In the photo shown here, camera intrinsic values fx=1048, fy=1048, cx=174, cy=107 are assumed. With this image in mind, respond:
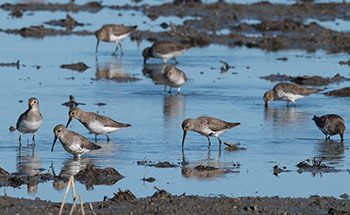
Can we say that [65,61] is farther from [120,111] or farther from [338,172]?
[338,172]

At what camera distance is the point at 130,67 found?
1117 inches

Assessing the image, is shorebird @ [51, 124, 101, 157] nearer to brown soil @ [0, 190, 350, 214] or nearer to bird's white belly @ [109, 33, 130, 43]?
brown soil @ [0, 190, 350, 214]

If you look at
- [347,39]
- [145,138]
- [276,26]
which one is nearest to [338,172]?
[145,138]

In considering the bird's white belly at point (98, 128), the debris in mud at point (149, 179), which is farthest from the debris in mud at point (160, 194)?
the bird's white belly at point (98, 128)

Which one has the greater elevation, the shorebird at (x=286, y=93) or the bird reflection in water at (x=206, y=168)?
the shorebird at (x=286, y=93)

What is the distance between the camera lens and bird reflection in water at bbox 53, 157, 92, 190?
14.2 m

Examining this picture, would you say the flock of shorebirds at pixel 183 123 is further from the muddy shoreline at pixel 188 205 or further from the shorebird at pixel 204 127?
the muddy shoreline at pixel 188 205

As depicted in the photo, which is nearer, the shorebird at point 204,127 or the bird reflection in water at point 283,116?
the shorebird at point 204,127

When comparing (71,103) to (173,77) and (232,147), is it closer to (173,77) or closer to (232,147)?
(173,77)

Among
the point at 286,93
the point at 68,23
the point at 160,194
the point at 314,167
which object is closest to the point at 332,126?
the point at 314,167

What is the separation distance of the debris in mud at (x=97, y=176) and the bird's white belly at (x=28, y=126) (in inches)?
107

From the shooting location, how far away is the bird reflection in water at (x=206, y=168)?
1520 cm

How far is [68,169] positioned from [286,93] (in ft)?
27.8

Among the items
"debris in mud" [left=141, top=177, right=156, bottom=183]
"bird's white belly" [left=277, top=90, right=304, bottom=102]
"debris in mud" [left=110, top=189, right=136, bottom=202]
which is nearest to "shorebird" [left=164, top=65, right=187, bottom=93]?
"bird's white belly" [left=277, top=90, right=304, bottom=102]
